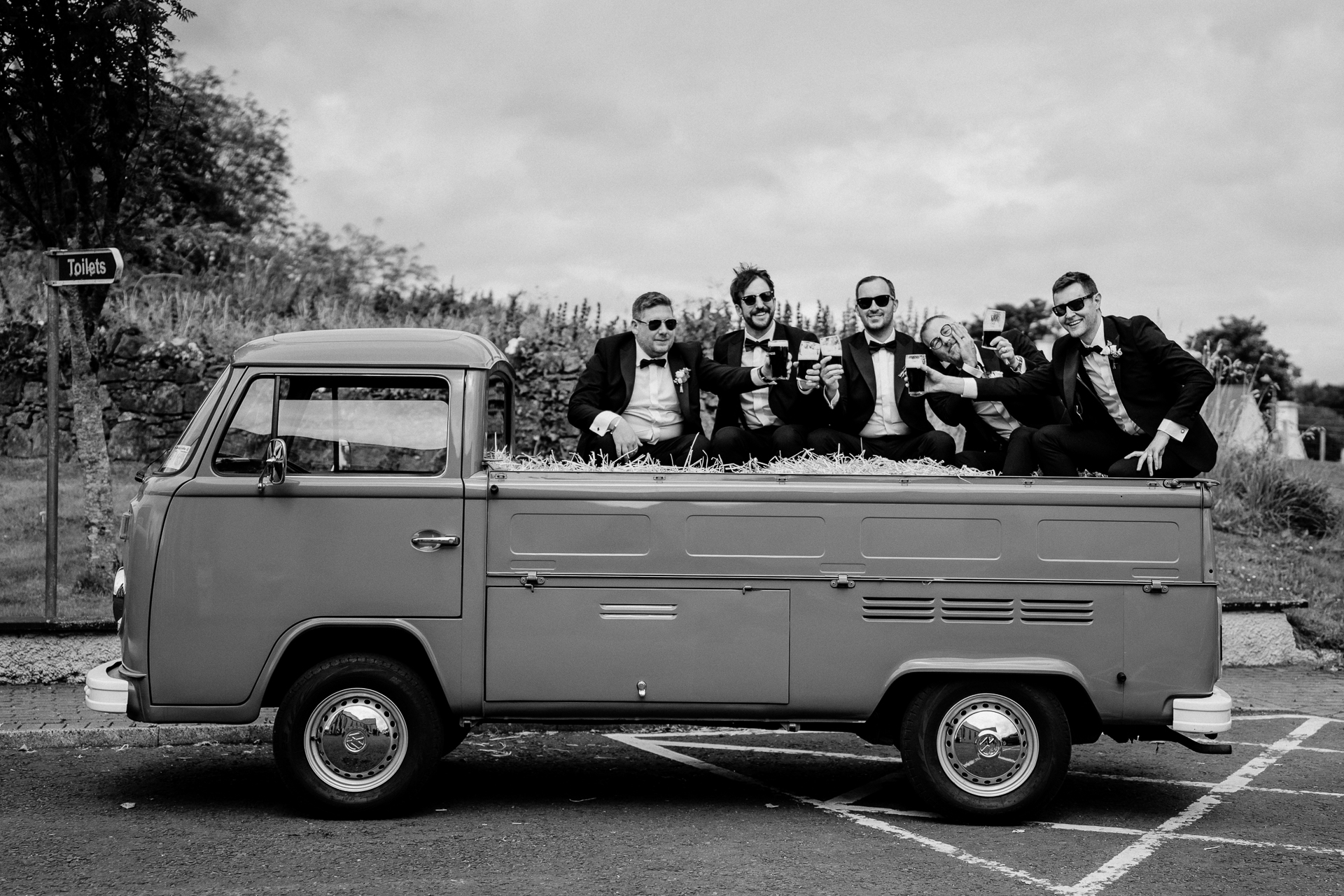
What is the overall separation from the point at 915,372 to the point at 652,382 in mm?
1687

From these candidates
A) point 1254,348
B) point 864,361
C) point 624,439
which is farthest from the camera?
point 1254,348

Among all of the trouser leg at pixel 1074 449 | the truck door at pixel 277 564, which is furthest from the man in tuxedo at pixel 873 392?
the truck door at pixel 277 564

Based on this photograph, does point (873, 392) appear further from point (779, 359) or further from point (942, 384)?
point (779, 359)

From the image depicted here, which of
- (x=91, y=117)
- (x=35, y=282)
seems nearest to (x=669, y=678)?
(x=91, y=117)

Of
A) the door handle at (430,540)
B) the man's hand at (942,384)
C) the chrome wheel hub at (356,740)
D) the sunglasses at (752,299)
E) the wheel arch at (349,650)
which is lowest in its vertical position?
the chrome wheel hub at (356,740)

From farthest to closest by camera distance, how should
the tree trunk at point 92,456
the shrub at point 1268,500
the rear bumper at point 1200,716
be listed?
the shrub at point 1268,500
the tree trunk at point 92,456
the rear bumper at point 1200,716

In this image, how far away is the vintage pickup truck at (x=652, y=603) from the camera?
604 cm

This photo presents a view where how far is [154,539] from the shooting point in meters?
6.05

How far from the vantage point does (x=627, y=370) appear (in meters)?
7.93

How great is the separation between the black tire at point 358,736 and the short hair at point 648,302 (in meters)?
2.81

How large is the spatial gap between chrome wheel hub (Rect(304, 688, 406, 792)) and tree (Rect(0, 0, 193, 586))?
5207mm

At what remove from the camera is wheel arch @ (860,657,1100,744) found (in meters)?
6.03

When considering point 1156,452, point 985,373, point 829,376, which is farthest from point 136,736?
point 1156,452

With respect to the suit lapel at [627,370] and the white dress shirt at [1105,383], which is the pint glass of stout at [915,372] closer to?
the white dress shirt at [1105,383]
